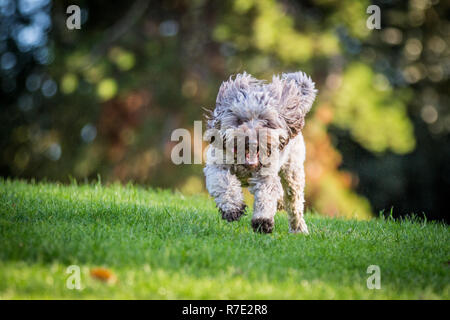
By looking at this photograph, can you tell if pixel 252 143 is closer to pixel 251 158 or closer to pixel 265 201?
pixel 251 158

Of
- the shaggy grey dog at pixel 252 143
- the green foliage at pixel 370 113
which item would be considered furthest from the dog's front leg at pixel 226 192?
the green foliage at pixel 370 113

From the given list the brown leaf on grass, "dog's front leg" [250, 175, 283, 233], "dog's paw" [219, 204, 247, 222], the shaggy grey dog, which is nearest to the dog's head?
the shaggy grey dog

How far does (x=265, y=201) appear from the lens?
4797 mm

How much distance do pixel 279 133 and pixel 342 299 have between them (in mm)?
1789

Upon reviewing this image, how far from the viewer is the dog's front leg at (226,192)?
4781mm

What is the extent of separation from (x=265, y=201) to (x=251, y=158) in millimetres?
403

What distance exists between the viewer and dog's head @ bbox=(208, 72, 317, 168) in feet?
15.6

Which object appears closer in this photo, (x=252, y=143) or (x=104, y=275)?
(x=104, y=275)

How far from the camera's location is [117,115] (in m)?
11.7

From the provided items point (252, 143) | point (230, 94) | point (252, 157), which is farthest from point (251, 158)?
point (230, 94)

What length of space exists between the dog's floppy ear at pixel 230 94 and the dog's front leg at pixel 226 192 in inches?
17.7

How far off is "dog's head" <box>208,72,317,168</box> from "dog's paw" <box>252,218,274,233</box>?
0.50m
